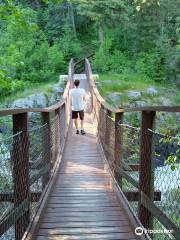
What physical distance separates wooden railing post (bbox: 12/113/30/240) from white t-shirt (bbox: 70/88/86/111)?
640 cm

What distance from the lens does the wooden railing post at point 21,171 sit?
4348 millimetres

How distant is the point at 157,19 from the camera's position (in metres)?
28.0

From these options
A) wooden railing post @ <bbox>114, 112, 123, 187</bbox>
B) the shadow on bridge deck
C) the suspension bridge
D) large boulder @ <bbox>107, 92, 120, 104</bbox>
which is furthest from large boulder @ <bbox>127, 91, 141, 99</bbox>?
wooden railing post @ <bbox>114, 112, 123, 187</bbox>

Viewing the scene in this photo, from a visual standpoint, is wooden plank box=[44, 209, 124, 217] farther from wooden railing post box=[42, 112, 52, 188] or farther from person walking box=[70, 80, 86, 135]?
person walking box=[70, 80, 86, 135]

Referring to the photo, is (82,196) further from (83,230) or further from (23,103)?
(23,103)

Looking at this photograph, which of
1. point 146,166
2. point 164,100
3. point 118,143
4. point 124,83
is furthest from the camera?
point 124,83

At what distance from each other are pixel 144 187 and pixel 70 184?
2.49 meters

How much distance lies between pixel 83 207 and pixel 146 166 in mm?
1375

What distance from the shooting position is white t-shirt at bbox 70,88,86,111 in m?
11.0

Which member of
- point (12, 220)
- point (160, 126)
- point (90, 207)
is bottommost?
point (160, 126)

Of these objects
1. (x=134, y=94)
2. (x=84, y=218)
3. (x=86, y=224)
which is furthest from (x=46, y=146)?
(x=134, y=94)

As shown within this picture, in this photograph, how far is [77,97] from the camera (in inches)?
436

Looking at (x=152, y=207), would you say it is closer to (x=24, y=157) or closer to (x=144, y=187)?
(x=144, y=187)


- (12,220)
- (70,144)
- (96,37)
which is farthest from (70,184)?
(96,37)
